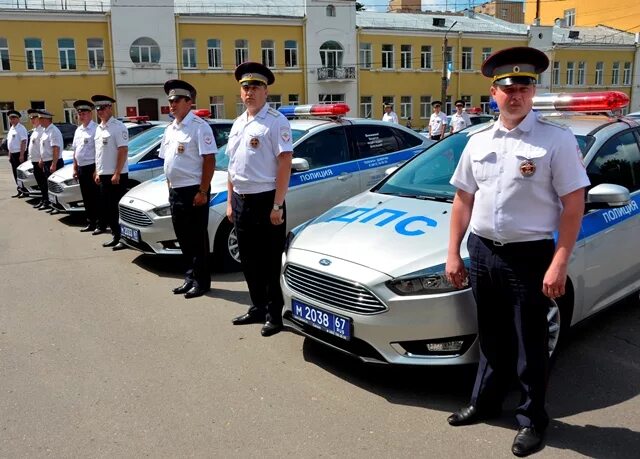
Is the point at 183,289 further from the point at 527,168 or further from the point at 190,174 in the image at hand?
the point at 527,168

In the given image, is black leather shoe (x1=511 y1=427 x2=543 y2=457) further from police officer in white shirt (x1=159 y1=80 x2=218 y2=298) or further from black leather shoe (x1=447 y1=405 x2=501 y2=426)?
police officer in white shirt (x1=159 y1=80 x2=218 y2=298)

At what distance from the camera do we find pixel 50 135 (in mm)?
10664

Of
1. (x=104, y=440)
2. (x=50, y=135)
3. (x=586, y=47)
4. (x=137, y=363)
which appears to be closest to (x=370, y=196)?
(x=137, y=363)

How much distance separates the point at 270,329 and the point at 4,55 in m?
36.8

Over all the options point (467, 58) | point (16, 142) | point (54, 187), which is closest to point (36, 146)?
point (54, 187)

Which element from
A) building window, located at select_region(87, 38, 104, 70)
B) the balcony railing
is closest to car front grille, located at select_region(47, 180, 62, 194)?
building window, located at select_region(87, 38, 104, 70)

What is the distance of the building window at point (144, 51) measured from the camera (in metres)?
37.1

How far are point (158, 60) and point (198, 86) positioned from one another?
115 inches

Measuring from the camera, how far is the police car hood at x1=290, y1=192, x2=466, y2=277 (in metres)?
3.50

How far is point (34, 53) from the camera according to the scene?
117 ft

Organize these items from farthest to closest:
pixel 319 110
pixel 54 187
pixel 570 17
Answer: pixel 570 17
pixel 54 187
pixel 319 110

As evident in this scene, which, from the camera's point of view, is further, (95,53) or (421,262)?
(95,53)

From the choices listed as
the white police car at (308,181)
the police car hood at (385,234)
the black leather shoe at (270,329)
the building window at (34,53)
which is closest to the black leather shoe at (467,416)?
the police car hood at (385,234)

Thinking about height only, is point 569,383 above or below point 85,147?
below
